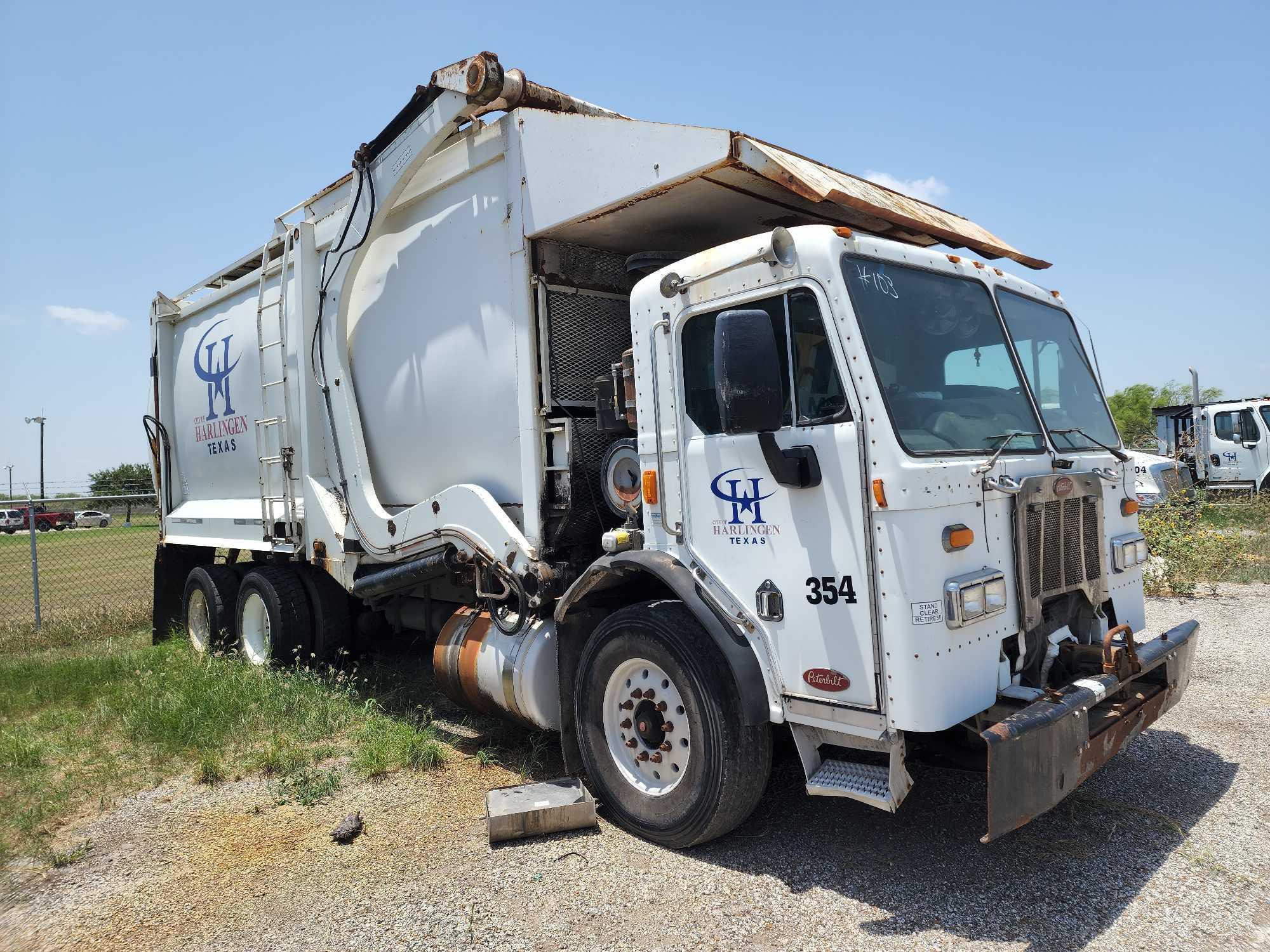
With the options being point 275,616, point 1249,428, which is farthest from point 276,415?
point 1249,428

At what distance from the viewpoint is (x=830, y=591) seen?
11.2ft

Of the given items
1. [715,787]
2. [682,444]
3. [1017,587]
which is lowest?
[715,787]

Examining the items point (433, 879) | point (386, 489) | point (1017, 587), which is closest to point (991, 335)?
point (1017, 587)

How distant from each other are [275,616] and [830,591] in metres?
5.30

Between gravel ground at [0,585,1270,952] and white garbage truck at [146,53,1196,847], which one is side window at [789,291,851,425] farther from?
gravel ground at [0,585,1270,952]

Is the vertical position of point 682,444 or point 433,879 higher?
point 682,444

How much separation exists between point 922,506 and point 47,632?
10311 millimetres

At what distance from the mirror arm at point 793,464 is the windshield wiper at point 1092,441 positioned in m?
1.31

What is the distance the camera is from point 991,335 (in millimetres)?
4016

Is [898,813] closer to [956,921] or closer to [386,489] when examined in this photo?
[956,921]

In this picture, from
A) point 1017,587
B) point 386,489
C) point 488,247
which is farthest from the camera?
point 386,489

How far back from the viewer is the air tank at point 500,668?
4.72 meters

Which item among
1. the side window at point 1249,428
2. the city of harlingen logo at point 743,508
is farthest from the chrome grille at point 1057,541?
the side window at point 1249,428

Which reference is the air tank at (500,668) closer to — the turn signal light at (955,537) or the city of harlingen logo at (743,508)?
the city of harlingen logo at (743,508)
